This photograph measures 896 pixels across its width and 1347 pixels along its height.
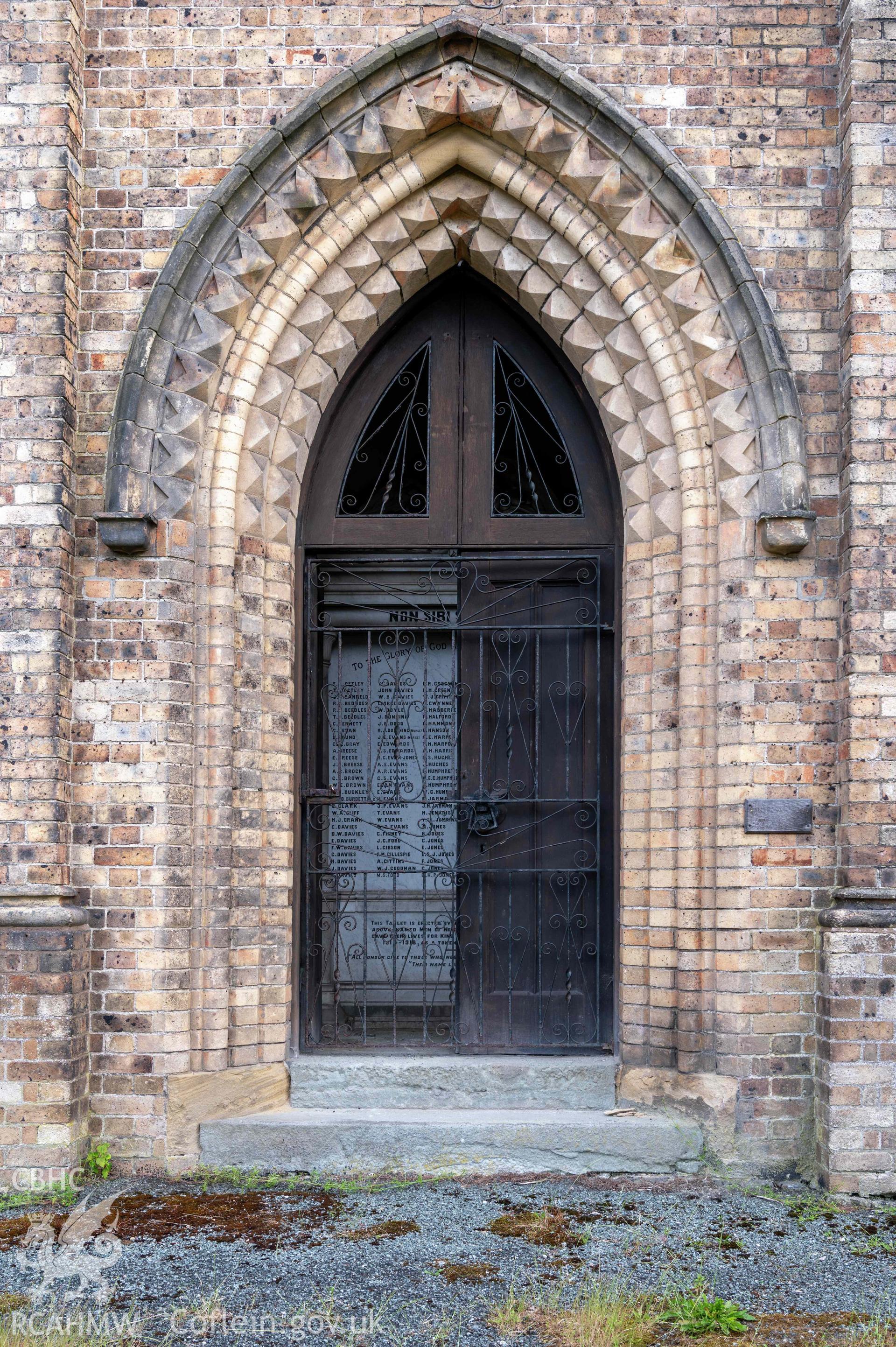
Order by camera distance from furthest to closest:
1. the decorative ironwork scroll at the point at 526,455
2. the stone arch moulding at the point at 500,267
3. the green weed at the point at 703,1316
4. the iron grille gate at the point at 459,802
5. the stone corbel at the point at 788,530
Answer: the decorative ironwork scroll at the point at 526,455 → the iron grille gate at the point at 459,802 → the stone arch moulding at the point at 500,267 → the stone corbel at the point at 788,530 → the green weed at the point at 703,1316

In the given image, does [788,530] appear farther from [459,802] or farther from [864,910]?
[459,802]

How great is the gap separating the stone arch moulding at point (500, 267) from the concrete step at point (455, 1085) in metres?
2.64

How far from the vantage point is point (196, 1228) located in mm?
4516

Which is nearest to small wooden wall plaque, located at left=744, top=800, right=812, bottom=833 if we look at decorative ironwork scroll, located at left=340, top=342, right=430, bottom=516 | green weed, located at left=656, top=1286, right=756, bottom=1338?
green weed, located at left=656, top=1286, right=756, bottom=1338

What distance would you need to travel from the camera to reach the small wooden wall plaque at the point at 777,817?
518 cm

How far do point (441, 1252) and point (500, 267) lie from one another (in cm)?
448

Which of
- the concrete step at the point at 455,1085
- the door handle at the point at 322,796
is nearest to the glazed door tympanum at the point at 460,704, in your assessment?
the door handle at the point at 322,796

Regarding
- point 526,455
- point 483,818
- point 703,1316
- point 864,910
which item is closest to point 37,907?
point 483,818

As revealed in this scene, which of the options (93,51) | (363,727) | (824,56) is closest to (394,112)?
(93,51)

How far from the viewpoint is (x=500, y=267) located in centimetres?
579

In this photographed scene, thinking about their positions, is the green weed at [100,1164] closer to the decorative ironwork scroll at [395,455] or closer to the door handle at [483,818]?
the door handle at [483,818]

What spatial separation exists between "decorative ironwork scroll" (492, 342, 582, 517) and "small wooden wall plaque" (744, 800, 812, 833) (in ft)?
5.89

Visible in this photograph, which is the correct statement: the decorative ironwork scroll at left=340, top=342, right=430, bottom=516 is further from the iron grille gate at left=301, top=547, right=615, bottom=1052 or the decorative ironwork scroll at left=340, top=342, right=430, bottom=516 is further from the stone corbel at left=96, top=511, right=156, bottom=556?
the stone corbel at left=96, top=511, right=156, bottom=556

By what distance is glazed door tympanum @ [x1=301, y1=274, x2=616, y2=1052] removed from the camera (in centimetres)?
582
